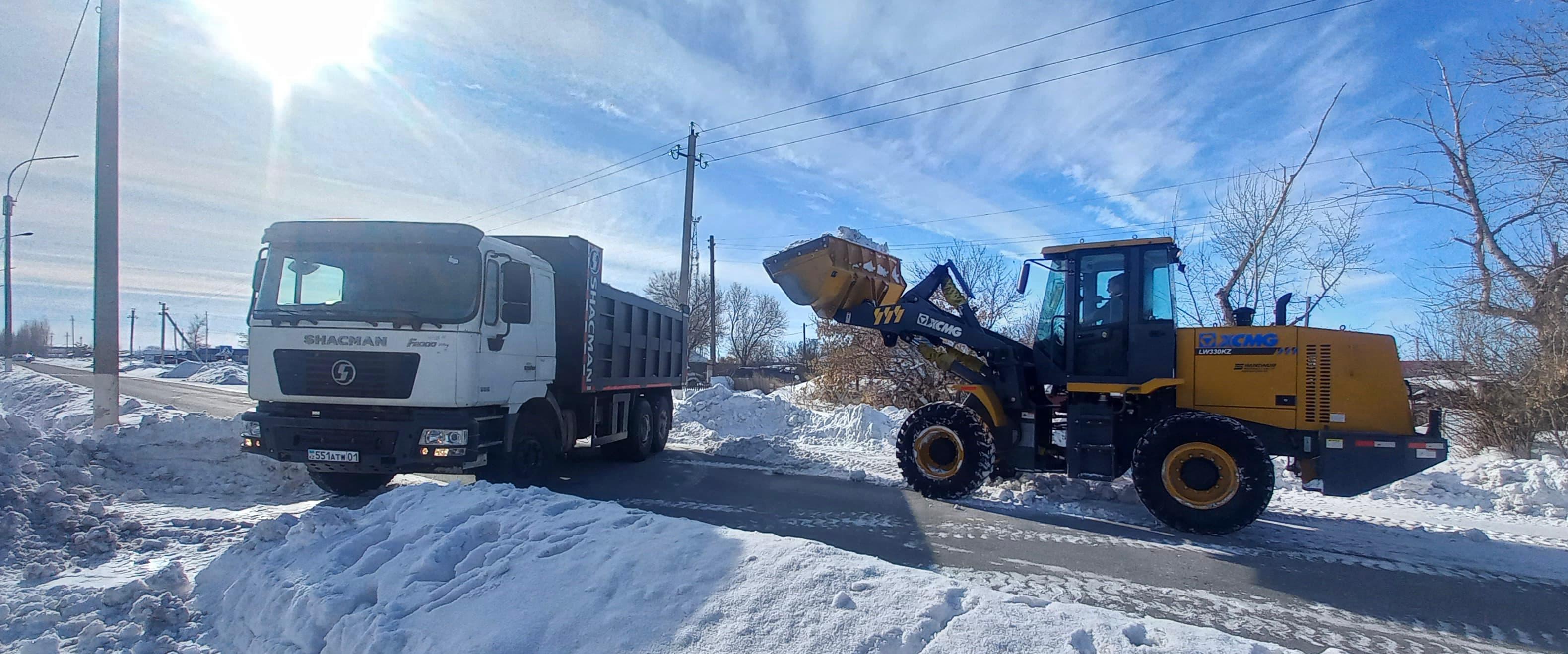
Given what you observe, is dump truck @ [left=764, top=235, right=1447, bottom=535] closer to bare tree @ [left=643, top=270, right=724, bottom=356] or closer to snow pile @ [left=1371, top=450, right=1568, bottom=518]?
snow pile @ [left=1371, top=450, right=1568, bottom=518]

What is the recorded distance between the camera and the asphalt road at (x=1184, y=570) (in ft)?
14.9

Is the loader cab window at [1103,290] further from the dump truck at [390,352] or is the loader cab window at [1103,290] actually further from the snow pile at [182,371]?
the snow pile at [182,371]

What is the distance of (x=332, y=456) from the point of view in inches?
266

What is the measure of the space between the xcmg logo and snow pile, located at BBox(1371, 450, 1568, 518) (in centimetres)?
214

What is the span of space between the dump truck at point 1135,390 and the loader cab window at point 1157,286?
16mm

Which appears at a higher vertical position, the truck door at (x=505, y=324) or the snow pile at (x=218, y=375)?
the truck door at (x=505, y=324)

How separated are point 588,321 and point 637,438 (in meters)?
2.58

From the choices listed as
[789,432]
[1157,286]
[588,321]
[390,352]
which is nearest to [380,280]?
[390,352]

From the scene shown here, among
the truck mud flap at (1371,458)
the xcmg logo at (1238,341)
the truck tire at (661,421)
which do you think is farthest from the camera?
the truck tire at (661,421)

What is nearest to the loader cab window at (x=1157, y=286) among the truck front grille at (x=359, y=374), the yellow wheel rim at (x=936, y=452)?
the yellow wheel rim at (x=936, y=452)

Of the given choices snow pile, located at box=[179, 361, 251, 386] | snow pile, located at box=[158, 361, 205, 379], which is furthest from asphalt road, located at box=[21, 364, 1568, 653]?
snow pile, located at box=[158, 361, 205, 379]

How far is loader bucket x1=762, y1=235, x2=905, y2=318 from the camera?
8.50 meters

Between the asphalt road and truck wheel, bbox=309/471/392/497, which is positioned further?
truck wheel, bbox=309/471/392/497

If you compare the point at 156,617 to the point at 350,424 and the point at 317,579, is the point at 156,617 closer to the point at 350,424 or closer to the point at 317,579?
the point at 317,579
